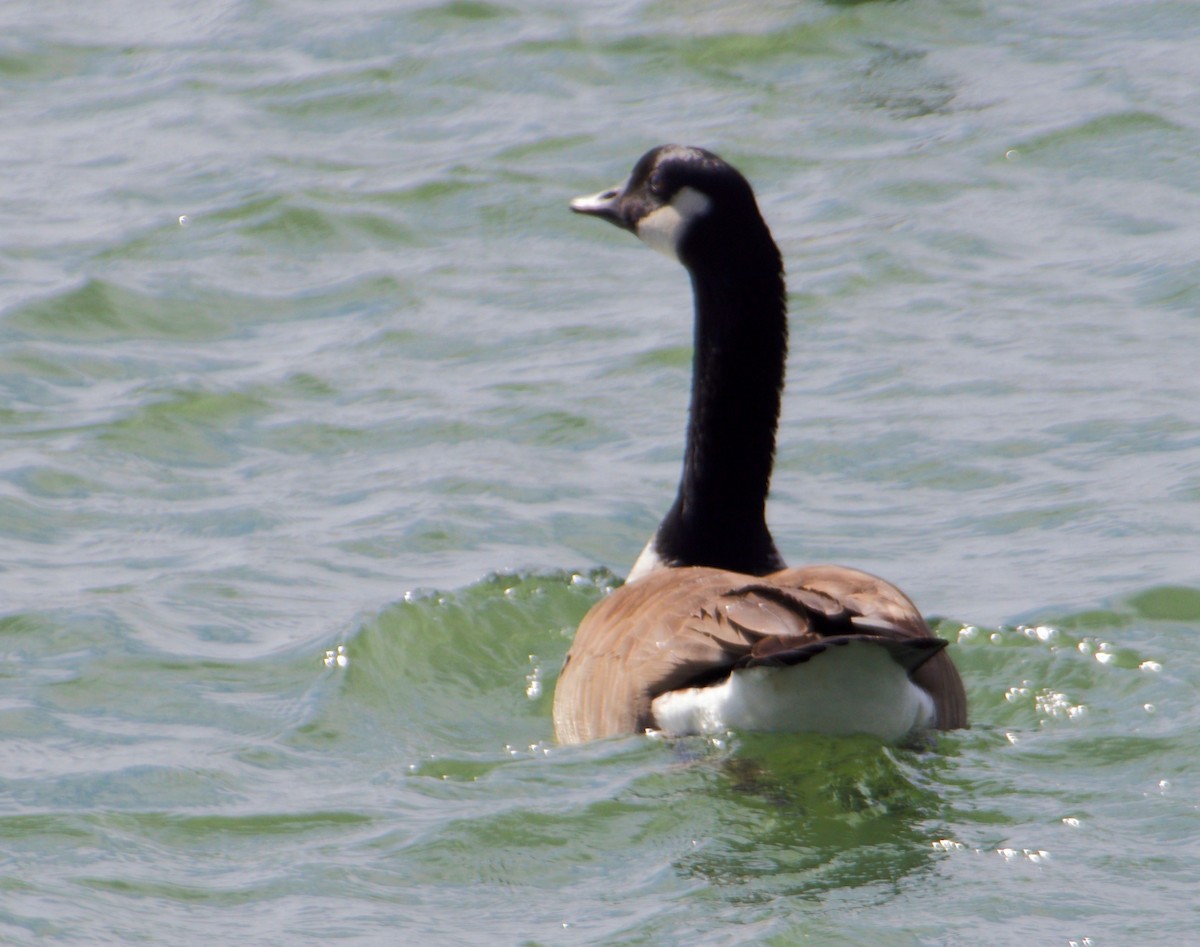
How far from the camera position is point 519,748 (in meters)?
6.15

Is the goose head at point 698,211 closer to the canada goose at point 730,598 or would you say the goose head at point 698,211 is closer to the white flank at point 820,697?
the canada goose at point 730,598

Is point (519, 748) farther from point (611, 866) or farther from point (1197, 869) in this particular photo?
point (1197, 869)

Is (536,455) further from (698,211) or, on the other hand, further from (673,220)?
(698,211)

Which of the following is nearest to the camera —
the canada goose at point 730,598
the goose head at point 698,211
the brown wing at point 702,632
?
the brown wing at point 702,632

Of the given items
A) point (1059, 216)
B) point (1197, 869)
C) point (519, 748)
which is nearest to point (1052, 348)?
point (1059, 216)

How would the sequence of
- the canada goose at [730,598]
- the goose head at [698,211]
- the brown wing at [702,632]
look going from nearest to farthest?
the brown wing at [702,632] → the canada goose at [730,598] → the goose head at [698,211]

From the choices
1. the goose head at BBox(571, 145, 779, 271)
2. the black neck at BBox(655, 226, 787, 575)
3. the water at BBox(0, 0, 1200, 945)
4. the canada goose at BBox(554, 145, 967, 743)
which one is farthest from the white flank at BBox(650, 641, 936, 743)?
the goose head at BBox(571, 145, 779, 271)

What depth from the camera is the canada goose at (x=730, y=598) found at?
496 centimetres

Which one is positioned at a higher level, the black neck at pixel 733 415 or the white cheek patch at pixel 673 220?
the white cheek patch at pixel 673 220

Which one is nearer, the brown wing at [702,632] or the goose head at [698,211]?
the brown wing at [702,632]

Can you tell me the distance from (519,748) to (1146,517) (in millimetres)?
3101

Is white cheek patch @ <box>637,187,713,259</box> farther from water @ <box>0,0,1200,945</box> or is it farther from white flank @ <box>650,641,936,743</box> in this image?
white flank @ <box>650,641,936,743</box>

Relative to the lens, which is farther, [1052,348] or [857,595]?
[1052,348]

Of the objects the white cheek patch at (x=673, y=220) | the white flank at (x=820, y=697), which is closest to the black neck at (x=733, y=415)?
the white cheek patch at (x=673, y=220)
